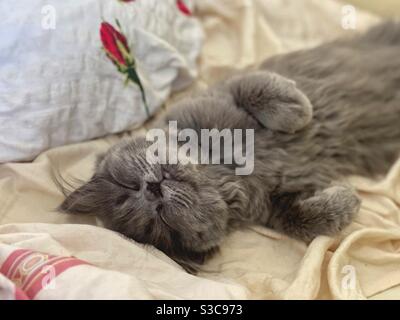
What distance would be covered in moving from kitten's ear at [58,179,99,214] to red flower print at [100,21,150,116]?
456mm

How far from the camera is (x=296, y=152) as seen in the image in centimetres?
158

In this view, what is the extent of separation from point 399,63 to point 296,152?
0.56 metres

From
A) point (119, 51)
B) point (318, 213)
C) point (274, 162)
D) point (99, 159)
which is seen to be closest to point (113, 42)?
point (119, 51)

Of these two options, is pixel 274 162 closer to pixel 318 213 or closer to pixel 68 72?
pixel 318 213

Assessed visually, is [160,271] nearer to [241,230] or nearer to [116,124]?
[241,230]

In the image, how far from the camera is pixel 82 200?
1.40 metres

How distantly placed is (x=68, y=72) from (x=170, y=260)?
0.67 meters

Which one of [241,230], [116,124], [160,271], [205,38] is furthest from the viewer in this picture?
[205,38]

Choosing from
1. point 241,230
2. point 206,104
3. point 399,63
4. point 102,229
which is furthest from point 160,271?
point 399,63

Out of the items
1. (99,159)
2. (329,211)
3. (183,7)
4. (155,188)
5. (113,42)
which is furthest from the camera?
(183,7)

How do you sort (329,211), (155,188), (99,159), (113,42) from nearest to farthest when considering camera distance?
(155,188), (329,211), (99,159), (113,42)

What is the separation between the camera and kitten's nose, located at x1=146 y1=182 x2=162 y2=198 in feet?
4.44

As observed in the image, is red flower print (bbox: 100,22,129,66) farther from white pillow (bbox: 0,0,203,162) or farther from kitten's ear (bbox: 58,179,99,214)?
kitten's ear (bbox: 58,179,99,214)

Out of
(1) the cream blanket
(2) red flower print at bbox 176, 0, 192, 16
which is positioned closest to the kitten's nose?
(1) the cream blanket
